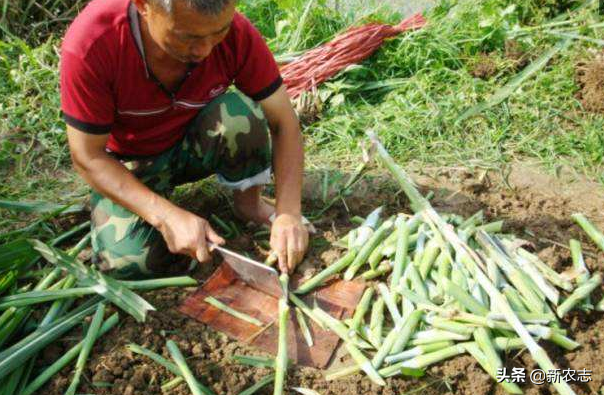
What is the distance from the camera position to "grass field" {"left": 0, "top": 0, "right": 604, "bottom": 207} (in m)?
3.37

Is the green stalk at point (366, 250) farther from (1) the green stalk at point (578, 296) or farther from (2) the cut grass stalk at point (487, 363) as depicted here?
(1) the green stalk at point (578, 296)

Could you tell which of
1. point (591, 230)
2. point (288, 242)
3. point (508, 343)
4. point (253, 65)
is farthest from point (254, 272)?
point (591, 230)

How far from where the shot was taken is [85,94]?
7.19 feet

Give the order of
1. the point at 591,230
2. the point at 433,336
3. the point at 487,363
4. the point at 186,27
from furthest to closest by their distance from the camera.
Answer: the point at 591,230, the point at 433,336, the point at 487,363, the point at 186,27

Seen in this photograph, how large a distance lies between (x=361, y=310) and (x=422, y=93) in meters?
1.85

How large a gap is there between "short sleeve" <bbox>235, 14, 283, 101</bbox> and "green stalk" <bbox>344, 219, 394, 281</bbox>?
70 cm

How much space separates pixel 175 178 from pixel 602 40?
268cm

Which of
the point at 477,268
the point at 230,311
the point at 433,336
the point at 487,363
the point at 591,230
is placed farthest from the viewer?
the point at 591,230

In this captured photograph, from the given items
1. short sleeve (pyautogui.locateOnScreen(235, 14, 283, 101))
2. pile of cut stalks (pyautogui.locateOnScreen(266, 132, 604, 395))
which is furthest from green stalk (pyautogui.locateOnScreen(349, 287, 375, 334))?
short sleeve (pyautogui.locateOnScreen(235, 14, 283, 101))

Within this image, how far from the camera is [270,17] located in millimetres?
4711

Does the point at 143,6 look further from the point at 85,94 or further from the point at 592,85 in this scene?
the point at 592,85

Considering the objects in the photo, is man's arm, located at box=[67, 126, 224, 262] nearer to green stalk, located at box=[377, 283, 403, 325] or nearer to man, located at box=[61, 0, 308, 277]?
man, located at box=[61, 0, 308, 277]

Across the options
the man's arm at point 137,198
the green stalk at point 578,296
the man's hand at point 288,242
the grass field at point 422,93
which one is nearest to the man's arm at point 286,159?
the man's hand at point 288,242

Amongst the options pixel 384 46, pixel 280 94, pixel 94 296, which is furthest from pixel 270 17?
pixel 94 296
